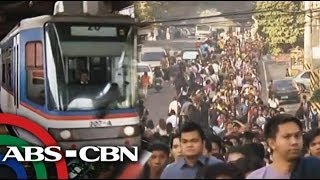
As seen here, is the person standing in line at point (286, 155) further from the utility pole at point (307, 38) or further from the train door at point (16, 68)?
the train door at point (16, 68)

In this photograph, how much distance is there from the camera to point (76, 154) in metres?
2.82

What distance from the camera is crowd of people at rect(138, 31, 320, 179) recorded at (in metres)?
2.82

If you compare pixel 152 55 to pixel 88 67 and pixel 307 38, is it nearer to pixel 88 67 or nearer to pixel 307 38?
pixel 88 67

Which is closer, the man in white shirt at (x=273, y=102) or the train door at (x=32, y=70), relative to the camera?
the train door at (x=32, y=70)

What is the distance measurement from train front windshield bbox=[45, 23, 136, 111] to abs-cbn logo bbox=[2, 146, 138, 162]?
222 millimetres

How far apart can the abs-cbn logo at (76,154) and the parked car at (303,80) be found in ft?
3.12

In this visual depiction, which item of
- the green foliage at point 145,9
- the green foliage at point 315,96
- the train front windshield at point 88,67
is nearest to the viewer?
the train front windshield at point 88,67

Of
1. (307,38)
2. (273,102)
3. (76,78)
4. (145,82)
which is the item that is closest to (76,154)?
(76,78)

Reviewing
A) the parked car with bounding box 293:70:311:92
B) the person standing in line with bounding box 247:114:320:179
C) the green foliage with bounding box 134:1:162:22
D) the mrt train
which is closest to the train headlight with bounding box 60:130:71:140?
the mrt train

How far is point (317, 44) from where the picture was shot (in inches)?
117

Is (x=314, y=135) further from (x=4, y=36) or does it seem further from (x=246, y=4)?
(x=4, y=36)

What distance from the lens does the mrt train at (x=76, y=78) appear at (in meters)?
2.75

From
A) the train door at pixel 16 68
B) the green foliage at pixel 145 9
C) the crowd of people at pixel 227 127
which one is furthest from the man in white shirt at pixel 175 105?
the train door at pixel 16 68

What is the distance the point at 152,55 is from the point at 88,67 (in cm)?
35
